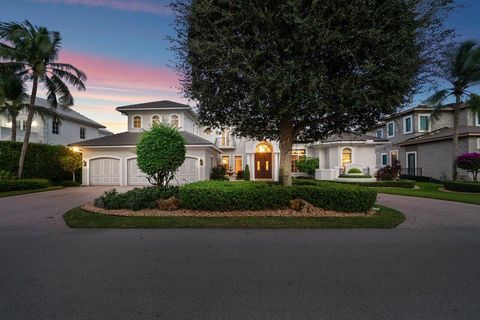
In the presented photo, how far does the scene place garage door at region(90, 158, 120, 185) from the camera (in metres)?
19.7

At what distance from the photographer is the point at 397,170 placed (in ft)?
65.7

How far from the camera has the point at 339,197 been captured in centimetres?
814

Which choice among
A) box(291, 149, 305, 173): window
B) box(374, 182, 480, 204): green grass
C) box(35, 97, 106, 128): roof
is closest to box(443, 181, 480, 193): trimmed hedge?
box(374, 182, 480, 204): green grass

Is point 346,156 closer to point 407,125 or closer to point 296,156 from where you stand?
point 296,156

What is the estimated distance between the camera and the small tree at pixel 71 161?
19031 millimetres

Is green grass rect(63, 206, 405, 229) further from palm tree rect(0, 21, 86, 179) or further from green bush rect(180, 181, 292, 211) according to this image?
palm tree rect(0, 21, 86, 179)

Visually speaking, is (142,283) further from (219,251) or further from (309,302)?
(309,302)

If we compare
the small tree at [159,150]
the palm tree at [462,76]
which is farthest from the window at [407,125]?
the small tree at [159,150]

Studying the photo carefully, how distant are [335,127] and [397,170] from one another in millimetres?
13024

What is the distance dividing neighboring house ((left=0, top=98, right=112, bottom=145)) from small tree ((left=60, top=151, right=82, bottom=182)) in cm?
535

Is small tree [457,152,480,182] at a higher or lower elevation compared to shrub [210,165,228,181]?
higher

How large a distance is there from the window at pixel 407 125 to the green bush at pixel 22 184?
33.2 metres

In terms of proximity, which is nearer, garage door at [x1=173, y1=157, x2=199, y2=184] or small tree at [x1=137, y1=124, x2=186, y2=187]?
small tree at [x1=137, y1=124, x2=186, y2=187]

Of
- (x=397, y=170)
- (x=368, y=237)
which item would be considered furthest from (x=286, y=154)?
(x=397, y=170)
